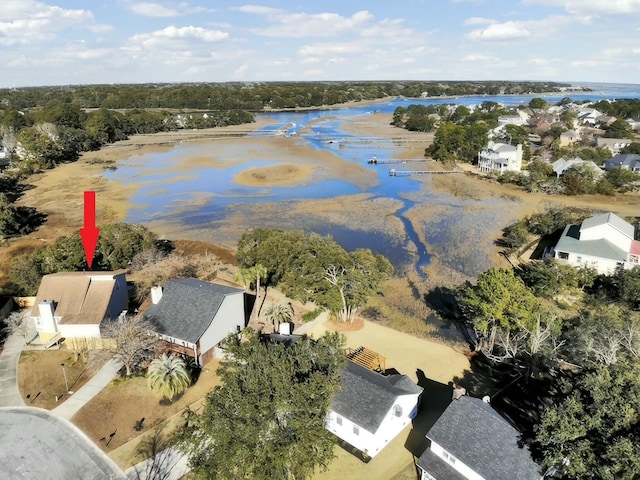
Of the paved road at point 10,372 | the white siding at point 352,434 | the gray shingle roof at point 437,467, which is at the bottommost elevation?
the paved road at point 10,372

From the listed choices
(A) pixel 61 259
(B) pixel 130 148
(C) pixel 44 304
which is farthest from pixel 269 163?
(C) pixel 44 304

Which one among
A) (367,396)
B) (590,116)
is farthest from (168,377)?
(590,116)

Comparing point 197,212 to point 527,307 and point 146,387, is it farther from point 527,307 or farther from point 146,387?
point 527,307

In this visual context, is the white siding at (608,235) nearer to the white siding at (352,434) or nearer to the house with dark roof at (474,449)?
the house with dark roof at (474,449)

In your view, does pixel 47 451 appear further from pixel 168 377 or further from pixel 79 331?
pixel 79 331

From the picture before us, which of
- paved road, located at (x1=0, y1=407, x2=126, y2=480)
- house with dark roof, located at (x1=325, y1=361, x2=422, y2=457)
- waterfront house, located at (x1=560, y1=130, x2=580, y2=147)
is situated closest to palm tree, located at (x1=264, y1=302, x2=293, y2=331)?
house with dark roof, located at (x1=325, y1=361, x2=422, y2=457)

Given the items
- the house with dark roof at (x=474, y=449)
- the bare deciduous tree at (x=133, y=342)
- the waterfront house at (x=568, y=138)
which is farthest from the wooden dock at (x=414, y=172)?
the house with dark roof at (x=474, y=449)
